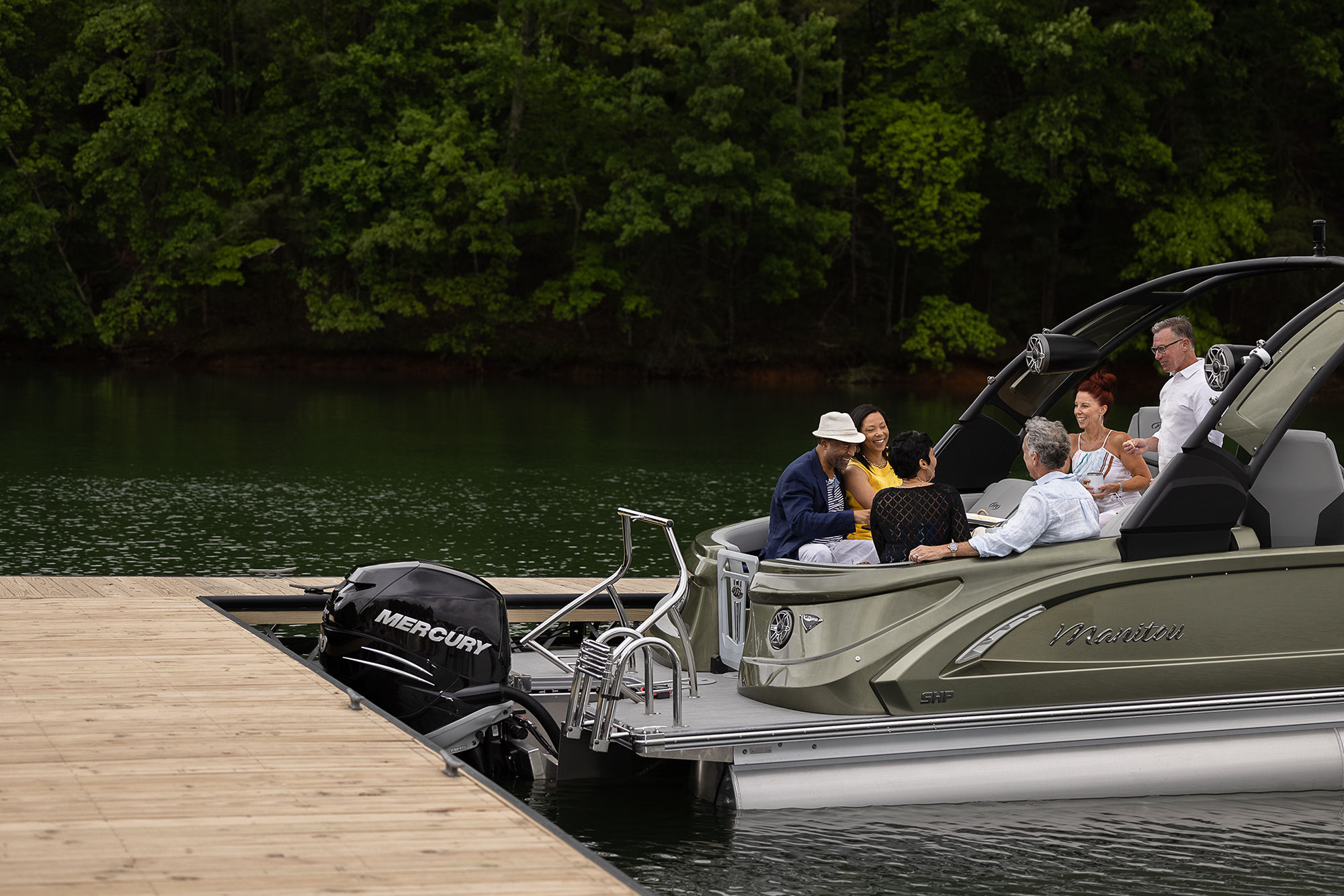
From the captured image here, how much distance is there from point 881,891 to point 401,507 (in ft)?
36.7

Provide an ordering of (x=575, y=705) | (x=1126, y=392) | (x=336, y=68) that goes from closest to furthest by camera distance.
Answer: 1. (x=575, y=705)
2. (x=1126, y=392)
3. (x=336, y=68)

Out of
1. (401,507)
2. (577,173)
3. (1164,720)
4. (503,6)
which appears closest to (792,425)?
(401,507)

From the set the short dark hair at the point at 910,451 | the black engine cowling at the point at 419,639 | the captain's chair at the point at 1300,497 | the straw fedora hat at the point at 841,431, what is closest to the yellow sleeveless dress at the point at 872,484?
the straw fedora hat at the point at 841,431

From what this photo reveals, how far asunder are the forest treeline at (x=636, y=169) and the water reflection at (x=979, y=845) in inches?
1138

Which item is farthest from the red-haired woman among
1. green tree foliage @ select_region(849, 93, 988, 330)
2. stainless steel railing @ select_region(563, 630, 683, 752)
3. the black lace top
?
green tree foliage @ select_region(849, 93, 988, 330)

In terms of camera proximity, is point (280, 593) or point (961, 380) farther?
point (961, 380)

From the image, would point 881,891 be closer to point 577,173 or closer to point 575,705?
point 575,705

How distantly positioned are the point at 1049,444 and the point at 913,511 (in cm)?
64

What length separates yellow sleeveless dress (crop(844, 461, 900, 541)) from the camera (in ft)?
23.2

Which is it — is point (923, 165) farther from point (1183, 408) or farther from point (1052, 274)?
point (1183, 408)

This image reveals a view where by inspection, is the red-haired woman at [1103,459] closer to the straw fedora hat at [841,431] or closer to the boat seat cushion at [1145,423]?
the boat seat cushion at [1145,423]

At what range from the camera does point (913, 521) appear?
6492 mm

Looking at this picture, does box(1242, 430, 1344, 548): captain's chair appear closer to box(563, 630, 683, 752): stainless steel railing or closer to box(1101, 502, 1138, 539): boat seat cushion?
box(1101, 502, 1138, 539): boat seat cushion

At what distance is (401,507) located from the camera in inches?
629
